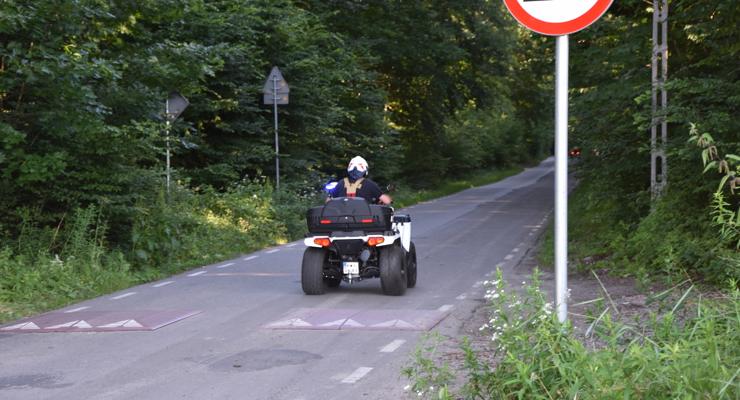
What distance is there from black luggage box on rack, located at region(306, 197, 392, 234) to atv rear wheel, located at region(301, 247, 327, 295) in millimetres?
298

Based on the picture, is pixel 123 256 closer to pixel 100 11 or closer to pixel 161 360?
pixel 100 11

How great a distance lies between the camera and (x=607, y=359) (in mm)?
4605

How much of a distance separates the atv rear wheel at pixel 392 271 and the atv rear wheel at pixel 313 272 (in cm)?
77

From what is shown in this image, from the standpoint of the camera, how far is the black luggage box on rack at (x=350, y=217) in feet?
38.0

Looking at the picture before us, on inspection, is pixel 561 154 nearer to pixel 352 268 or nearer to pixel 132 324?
pixel 132 324

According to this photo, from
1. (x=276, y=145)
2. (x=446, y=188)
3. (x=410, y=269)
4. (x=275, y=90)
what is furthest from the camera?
(x=446, y=188)

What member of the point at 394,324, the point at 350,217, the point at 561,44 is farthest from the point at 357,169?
the point at 561,44

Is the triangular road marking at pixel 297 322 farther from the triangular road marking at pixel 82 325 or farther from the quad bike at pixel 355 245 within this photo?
the triangular road marking at pixel 82 325

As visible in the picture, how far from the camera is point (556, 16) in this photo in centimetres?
491

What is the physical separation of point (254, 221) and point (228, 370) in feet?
42.6

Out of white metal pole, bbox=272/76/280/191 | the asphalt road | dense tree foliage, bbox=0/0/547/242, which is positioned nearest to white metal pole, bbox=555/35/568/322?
the asphalt road

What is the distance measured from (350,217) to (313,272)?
0.83 meters

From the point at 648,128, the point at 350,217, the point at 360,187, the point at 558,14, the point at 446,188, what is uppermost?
the point at 558,14

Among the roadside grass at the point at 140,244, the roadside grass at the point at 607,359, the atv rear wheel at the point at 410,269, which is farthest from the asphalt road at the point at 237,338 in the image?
the roadside grass at the point at 607,359
